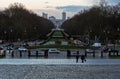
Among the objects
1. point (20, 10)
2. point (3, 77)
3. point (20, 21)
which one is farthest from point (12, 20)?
point (3, 77)

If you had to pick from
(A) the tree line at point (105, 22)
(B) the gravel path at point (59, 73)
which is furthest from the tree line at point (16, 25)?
(B) the gravel path at point (59, 73)

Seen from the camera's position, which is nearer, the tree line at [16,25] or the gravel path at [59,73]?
the gravel path at [59,73]

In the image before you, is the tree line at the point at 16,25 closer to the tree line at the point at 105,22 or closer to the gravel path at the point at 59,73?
the tree line at the point at 105,22

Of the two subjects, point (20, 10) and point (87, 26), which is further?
point (20, 10)

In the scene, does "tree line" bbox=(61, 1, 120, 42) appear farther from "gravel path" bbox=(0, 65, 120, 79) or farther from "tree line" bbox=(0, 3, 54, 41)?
"gravel path" bbox=(0, 65, 120, 79)

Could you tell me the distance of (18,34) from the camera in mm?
104062

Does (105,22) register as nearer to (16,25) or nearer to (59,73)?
(16,25)

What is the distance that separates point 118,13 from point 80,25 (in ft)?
48.4

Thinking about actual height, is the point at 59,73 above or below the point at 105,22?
below

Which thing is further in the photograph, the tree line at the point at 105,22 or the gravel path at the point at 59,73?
the tree line at the point at 105,22

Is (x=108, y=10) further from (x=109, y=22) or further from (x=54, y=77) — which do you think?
(x=54, y=77)

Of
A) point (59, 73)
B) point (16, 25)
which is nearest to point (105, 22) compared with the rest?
point (16, 25)

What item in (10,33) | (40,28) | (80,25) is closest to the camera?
(10,33)

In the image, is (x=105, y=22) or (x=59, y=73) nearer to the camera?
(x=59, y=73)
